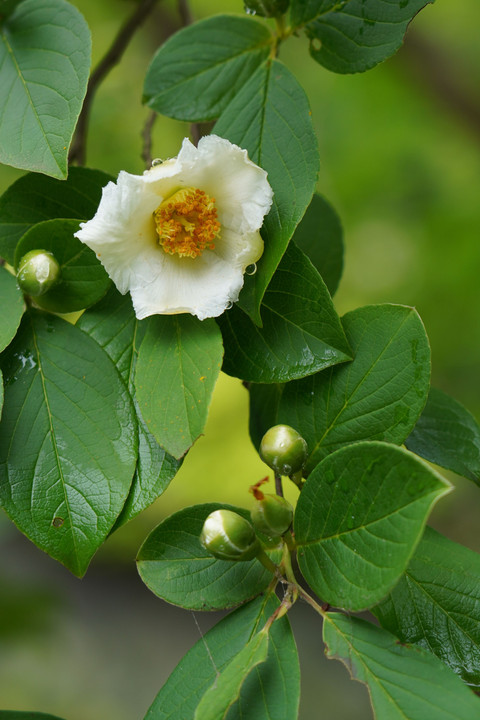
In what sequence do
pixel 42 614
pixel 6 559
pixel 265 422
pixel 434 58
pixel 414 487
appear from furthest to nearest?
pixel 6 559 < pixel 434 58 < pixel 42 614 < pixel 265 422 < pixel 414 487

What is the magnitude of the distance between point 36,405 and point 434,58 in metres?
2.28

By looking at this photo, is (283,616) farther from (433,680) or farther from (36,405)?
(36,405)

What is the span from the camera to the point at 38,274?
707 millimetres

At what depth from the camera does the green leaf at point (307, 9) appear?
0.79 m

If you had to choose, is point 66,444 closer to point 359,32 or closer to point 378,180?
point 359,32

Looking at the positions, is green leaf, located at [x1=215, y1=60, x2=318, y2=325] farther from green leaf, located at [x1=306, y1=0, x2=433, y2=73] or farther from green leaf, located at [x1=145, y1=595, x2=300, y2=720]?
green leaf, located at [x1=145, y1=595, x2=300, y2=720]

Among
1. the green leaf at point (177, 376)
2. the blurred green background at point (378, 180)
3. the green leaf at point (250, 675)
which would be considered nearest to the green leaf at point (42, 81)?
the green leaf at point (177, 376)

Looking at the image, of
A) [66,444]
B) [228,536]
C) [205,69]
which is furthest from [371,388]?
[205,69]

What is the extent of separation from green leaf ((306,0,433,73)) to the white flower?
21cm

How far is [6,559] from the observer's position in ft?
12.8

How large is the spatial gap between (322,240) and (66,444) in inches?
19.8

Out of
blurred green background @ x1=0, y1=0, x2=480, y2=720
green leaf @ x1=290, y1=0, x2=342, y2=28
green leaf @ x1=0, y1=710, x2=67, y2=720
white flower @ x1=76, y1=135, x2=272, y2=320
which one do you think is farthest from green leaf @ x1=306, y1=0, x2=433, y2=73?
blurred green background @ x1=0, y1=0, x2=480, y2=720

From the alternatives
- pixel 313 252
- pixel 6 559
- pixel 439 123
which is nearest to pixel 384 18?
pixel 313 252

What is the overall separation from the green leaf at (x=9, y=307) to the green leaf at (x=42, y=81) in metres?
0.12
